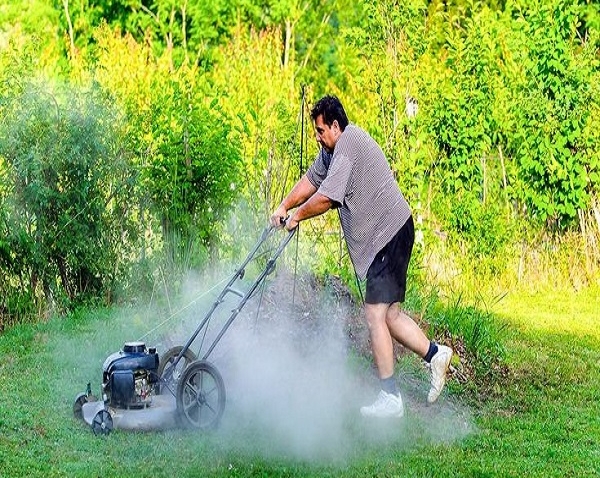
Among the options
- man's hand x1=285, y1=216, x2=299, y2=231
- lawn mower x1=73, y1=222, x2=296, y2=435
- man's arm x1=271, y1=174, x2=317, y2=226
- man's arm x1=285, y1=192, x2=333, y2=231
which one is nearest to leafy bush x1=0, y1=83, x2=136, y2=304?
man's arm x1=271, y1=174, x2=317, y2=226

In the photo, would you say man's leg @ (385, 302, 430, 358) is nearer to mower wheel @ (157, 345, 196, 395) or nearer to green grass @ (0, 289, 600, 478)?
green grass @ (0, 289, 600, 478)

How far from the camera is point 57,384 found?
780 cm

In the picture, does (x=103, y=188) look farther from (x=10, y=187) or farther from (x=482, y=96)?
(x=482, y=96)

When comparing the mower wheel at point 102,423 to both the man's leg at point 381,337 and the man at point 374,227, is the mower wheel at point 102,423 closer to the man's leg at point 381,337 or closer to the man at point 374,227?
the man at point 374,227

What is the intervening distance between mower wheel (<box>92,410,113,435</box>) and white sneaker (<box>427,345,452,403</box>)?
194 cm

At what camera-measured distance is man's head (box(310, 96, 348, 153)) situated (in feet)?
22.9

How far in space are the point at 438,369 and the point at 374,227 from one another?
3.10 ft

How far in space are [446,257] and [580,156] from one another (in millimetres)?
1729

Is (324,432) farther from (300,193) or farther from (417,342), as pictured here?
(300,193)

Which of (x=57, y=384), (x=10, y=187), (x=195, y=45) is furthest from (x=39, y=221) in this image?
(x=195, y=45)

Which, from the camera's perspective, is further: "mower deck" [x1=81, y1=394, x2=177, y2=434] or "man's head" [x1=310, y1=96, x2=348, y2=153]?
"man's head" [x1=310, y1=96, x2=348, y2=153]

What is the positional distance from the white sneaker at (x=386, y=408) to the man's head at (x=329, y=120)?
1.52 meters

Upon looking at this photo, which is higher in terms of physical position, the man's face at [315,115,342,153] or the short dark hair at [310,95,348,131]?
the short dark hair at [310,95,348,131]

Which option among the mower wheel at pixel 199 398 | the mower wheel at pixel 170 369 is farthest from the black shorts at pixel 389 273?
the mower wheel at pixel 170 369
